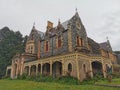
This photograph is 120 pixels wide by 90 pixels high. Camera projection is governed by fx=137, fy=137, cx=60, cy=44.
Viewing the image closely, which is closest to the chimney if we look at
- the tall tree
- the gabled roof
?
the gabled roof

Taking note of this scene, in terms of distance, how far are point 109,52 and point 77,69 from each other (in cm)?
2488

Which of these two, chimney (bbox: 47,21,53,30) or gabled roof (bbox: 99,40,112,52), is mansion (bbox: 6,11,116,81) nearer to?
chimney (bbox: 47,21,53,30)

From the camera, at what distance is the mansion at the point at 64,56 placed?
859 inches

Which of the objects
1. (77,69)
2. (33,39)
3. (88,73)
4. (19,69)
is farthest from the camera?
(33,39)

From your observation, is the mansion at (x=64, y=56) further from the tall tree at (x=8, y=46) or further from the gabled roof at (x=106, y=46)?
the tall tree at (x=8, y=46)

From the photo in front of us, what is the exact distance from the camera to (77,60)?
2077 cm

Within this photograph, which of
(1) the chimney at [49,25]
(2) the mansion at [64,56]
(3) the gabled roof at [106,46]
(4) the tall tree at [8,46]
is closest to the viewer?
(2) the mansion at [64,56]

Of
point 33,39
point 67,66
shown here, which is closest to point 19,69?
point 33,39

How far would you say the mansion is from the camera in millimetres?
21828

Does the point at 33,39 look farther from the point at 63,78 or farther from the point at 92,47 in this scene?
the point at 63,78

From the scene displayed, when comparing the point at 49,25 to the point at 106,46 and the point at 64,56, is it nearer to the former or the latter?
the point at 64,56

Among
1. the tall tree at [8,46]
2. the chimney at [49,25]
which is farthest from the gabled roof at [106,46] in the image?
the tall tree at [8,46]

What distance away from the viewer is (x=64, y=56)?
22.6 m

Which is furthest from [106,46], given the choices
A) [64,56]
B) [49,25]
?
[64,56]
